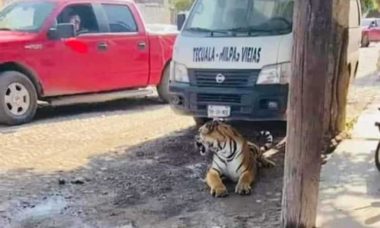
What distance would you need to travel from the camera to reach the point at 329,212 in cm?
529

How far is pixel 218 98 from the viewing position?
7824mm

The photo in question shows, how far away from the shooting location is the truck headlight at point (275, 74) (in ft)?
24.8

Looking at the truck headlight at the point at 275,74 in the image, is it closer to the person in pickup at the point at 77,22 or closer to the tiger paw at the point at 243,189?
the tiger paw at the point at 243,189

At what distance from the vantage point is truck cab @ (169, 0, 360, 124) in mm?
7594

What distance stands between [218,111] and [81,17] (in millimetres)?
3747

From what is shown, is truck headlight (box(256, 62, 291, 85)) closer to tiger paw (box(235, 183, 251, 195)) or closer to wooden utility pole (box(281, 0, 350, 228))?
tiger paw (box(235, 183, 251, 195))

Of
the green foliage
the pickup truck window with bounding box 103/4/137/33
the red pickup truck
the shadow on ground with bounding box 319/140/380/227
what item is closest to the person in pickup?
the red pickup truck

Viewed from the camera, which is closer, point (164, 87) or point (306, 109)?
point (306, 109)

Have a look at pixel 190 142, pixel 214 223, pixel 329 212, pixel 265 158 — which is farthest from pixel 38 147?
pixel 329 212

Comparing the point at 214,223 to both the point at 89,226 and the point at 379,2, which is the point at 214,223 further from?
the point at 379,2

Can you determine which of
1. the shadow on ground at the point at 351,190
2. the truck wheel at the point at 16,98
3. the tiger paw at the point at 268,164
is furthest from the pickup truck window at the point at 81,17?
the shadow on ground at the point at 351,190

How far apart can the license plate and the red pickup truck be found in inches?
125

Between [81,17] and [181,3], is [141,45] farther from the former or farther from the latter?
[181,3]

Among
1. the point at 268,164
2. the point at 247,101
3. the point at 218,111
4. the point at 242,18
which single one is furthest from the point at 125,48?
the point at 268,164
